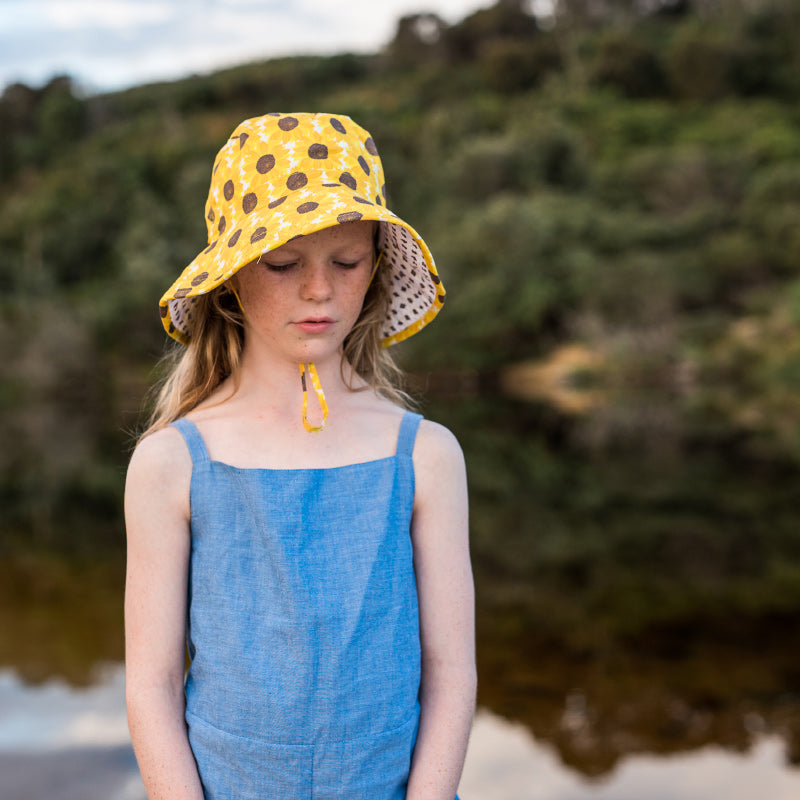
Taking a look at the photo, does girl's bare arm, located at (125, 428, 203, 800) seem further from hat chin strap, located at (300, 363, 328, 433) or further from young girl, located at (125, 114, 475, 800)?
hat chin strap, located at (300, 363, 328, 433)

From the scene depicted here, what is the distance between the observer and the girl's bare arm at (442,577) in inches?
52.7

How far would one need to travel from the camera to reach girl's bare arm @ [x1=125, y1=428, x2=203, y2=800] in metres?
1.26

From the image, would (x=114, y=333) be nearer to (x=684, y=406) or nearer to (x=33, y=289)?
(x=33, y=289)

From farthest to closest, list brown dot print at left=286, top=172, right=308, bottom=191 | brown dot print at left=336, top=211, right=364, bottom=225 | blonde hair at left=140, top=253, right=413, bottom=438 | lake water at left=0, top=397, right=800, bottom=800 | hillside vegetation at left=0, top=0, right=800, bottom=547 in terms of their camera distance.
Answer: hillside vegetation at left=0, top=0, right=800, bottom=547, lake water at left=0, top=397, right=800, bottom=800, blonde hair at left=140, top=253, right=413, bottom=438, brown dot print at left=286, top=172, right=308, bottom=191, brown dot print at left=336, top=211, right=364, bottom=225

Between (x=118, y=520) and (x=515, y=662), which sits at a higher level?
(x=515, y=662)

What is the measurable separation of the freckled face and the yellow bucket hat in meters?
0.04

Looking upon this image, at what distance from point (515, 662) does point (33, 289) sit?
3566 cm

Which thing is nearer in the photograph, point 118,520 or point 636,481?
point 118,520

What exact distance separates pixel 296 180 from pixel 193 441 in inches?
16.0

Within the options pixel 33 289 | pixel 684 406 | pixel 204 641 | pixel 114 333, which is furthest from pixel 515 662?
pixel 33 289

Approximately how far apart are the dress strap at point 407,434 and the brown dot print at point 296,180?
0.38 m

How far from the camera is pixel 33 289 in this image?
36594mm

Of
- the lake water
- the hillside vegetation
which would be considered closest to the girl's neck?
the lake water

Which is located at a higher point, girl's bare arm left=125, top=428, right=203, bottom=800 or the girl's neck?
the girl's neck
